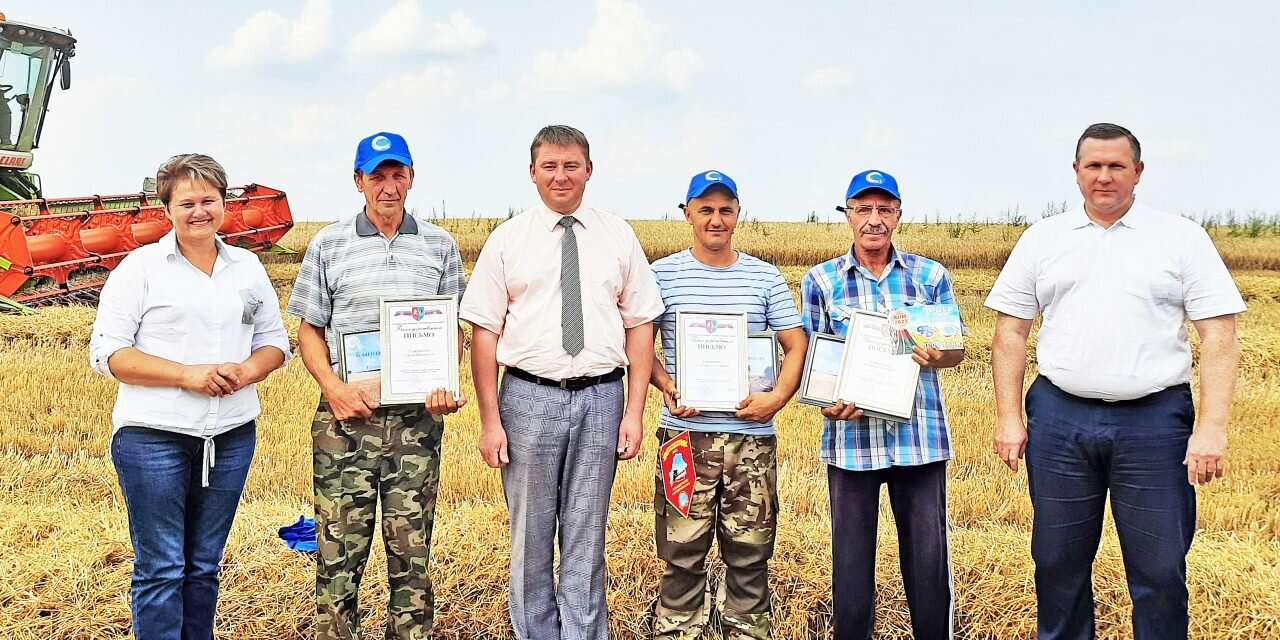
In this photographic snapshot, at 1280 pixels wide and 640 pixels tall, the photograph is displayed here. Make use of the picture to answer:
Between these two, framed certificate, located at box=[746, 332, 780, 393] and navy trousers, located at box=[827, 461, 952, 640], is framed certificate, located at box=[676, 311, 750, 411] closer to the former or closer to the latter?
framed certificate, located at box=[746, 332, 780, 393]

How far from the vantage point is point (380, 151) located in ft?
12.8

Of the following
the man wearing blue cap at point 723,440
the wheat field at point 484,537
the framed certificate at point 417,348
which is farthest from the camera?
the wheat field at point 484,537

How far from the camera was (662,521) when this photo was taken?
4.18 m

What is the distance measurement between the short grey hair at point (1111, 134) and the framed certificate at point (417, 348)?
257 cm

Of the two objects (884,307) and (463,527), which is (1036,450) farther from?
(463,527)

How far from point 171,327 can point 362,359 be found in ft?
2.36

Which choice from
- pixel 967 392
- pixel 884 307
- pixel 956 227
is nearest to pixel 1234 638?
pixel 884 307

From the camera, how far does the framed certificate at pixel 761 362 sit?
13.3 ft

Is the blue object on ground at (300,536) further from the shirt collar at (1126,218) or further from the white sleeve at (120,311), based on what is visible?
the shirt collar at (1126,218)

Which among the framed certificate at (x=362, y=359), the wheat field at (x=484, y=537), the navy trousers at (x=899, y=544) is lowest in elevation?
the wheat field at (x=484, y=537)

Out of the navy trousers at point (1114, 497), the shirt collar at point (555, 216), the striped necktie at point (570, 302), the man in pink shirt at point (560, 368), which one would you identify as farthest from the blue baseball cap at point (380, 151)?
the navy trousers at point (1114, 497)

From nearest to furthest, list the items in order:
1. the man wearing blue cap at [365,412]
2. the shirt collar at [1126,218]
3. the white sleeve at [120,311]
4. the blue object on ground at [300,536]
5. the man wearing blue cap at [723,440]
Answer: the white sleeve at [120,311], the shirt collar at [1126,218], the man wearing blue cap at [365,412], the man wearing blue cap at [723,440], the blue object on ground at [300,536]

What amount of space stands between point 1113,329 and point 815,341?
114 centimetres

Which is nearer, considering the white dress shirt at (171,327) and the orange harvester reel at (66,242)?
the white dress shirt at (171,327)
